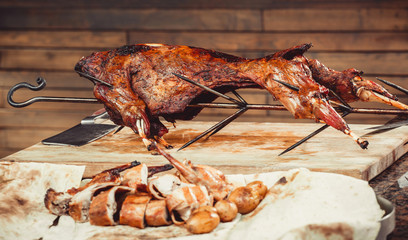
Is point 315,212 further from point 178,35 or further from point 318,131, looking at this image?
point 178,35

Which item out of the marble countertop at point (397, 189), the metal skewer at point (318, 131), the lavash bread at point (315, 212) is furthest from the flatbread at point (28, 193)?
the marble countertop at point (397, 189)

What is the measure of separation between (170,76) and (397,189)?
1.20 metres

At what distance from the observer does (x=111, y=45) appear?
485 centimetres

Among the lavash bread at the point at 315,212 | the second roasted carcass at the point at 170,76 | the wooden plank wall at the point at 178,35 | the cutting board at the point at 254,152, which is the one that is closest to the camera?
the lavash bread at the point at 315,212

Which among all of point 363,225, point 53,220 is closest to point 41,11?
point 53,220

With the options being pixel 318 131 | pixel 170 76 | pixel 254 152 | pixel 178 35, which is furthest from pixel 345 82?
pixel 178 35

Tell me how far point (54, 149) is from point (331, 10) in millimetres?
2597

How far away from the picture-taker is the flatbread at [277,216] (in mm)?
1574

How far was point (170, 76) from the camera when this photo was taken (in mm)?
2729

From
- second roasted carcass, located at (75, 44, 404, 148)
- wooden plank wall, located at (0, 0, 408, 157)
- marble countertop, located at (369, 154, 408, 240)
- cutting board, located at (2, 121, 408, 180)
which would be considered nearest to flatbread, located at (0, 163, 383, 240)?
marble countertop, located at (369, 154, 408, 240)

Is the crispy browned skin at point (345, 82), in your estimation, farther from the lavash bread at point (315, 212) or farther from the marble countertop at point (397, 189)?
the lavash bread at point (315, 212)

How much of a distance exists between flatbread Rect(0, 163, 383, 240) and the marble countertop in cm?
15

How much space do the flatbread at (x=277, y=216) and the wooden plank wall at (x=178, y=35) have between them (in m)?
2.68

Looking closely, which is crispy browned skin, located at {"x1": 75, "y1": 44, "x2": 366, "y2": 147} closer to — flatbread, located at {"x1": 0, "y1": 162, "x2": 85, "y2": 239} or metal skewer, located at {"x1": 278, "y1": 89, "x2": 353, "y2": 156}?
metal skewer, located at {"x1": 278, "y1": 89, "x2": 353, "y2": 156}
